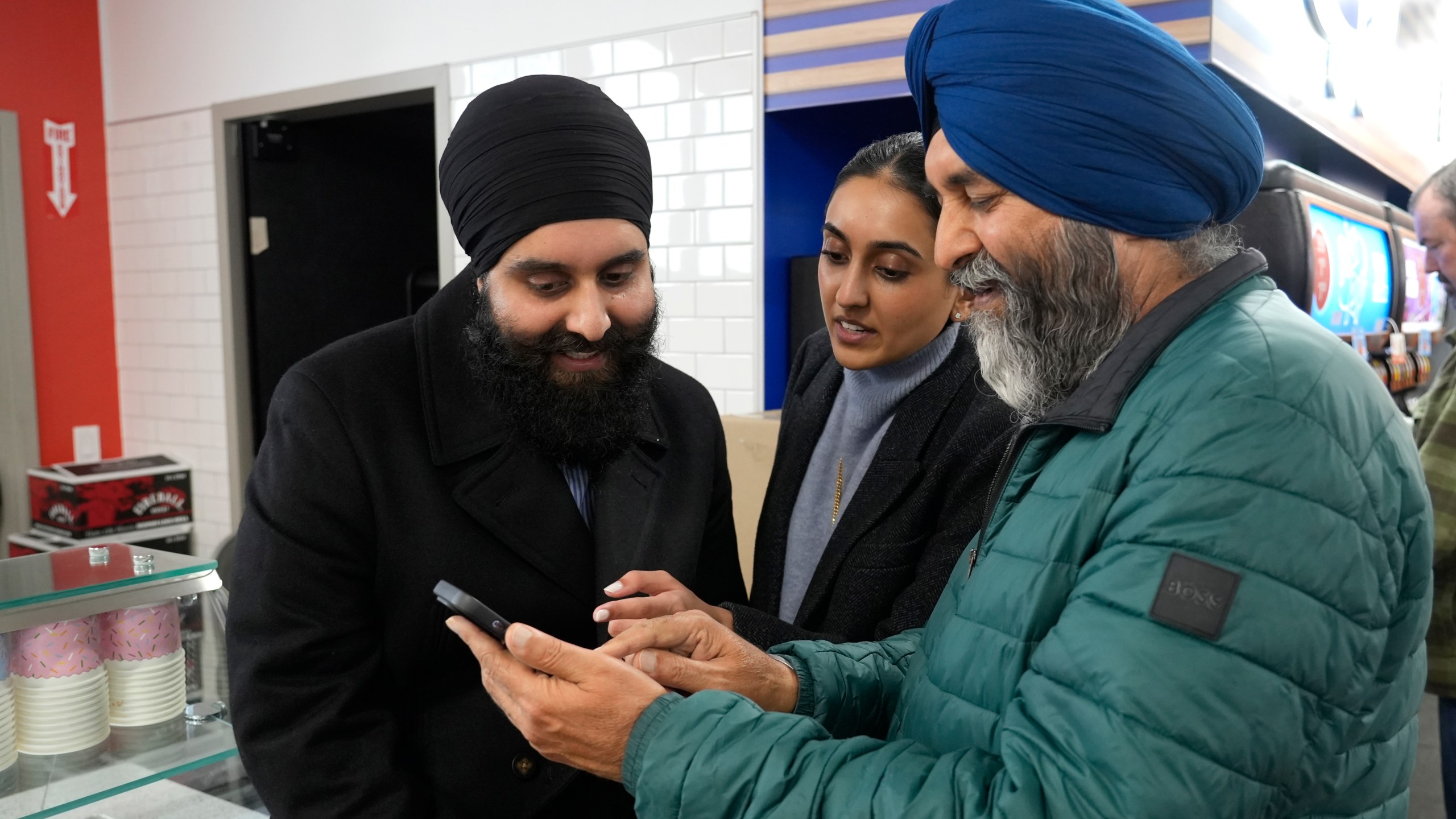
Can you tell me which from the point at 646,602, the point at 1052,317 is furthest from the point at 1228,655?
the point at 646,602

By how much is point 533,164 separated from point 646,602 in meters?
0.66

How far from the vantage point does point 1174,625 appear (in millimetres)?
852

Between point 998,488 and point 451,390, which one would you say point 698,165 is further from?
point 998,488

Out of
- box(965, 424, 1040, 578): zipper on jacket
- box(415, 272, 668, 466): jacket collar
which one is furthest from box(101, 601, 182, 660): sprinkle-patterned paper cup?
box(965, 424, 1040, 578): zipper on jacket

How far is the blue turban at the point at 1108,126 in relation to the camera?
3.57 feet

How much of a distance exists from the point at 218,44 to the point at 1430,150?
6.62m

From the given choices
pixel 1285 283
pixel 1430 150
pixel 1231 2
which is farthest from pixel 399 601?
pixel 1430 150

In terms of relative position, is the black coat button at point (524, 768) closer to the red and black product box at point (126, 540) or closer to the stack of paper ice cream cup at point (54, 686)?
the stack of paper ice cream cup at point (54, 686)

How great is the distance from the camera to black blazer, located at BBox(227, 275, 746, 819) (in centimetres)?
132

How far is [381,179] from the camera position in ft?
19.3

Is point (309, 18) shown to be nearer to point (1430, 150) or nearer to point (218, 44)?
point (218, 44)

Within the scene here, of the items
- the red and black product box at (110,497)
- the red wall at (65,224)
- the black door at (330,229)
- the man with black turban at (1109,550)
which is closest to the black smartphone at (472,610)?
the man with black turban at (1109,550)

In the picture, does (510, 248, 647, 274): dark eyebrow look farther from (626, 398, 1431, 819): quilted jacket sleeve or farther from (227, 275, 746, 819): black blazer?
(626, 398, 1431, 819): quilted jacket sleeve

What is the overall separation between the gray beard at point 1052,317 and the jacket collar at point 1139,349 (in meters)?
0.05
